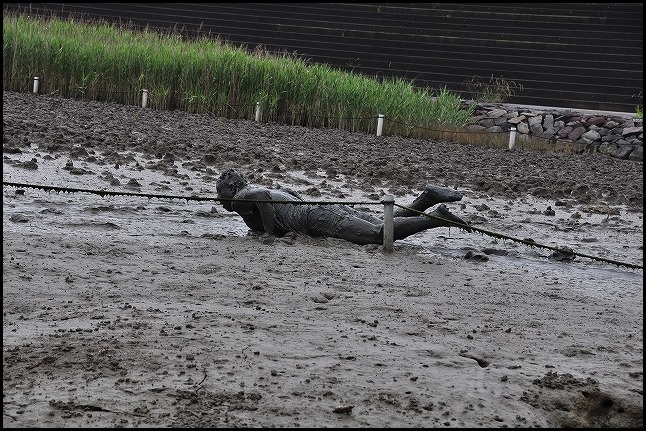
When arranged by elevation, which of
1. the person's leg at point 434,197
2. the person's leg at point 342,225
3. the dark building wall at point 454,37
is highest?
the dark building wall at point 454,37

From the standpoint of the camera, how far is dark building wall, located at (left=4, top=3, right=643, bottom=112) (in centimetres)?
2197

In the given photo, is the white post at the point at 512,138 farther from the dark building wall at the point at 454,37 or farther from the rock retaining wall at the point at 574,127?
the dark building wall at the point at 454,37

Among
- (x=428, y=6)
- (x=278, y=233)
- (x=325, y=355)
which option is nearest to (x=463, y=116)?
(x=428, y=6)

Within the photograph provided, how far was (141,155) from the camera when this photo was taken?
11789mm

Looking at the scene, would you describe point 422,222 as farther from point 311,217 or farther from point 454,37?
point 454,37

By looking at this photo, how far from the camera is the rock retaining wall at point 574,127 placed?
59.5 ft

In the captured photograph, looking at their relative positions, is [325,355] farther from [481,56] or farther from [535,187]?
[481,56]

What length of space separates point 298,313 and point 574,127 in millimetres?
14892

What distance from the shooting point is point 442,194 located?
23.2 ft

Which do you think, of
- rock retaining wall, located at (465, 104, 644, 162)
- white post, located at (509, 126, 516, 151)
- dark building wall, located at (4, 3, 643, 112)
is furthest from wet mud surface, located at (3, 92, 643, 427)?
dark building wall, located at (4, 3, 643, 112)

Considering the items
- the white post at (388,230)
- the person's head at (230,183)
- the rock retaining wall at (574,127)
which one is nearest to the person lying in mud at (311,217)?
the person's head at (230,183)

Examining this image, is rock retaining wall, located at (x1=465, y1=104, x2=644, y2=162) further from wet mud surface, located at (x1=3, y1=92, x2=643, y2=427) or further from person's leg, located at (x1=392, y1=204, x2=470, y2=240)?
person's leg, located at (x1=392, y1=204, x2=470, y2=240)

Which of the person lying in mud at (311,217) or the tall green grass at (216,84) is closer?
the person lying in mud at (311,217)

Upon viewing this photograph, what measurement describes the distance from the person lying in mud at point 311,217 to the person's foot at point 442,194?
2cm
